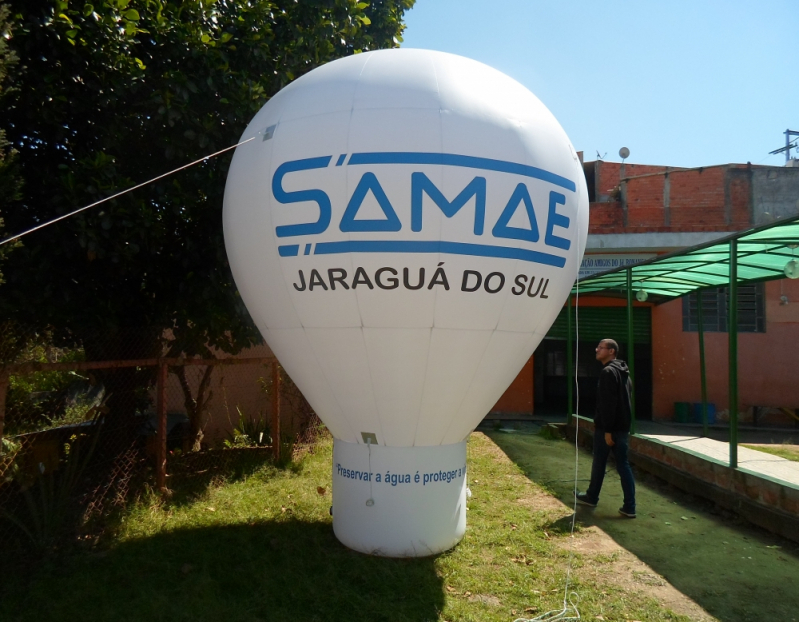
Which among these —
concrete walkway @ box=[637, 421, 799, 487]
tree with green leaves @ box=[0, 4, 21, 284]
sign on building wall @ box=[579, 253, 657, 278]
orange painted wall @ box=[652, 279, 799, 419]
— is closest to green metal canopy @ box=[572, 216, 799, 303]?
orange painted wall @ box=[652, 279, 799, 419]

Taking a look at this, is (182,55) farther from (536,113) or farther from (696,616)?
(696,616)

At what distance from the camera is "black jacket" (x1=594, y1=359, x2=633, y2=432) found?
6.16 metres

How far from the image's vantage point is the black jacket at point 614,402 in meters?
6.16

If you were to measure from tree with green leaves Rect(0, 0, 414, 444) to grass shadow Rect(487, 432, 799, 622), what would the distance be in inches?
174

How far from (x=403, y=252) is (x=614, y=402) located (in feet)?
10.6

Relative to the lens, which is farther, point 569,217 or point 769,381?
point 769,381

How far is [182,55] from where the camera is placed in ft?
18.4

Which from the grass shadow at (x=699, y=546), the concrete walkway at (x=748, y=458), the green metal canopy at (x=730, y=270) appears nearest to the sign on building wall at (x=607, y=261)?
the green metal canopy at (x=730, y=270)

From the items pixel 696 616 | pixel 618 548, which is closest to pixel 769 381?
pixel 618 548

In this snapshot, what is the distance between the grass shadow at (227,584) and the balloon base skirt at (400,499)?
0.14m

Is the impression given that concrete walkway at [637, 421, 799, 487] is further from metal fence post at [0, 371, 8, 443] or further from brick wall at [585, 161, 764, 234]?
brick wall at [585, 161, 764, 234]

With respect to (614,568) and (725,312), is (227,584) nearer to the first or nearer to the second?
(614,568)

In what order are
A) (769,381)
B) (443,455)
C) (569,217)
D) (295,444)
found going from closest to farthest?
(569,217) → (443,455) → (295,444) → (769,381)

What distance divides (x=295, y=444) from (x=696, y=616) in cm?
580
